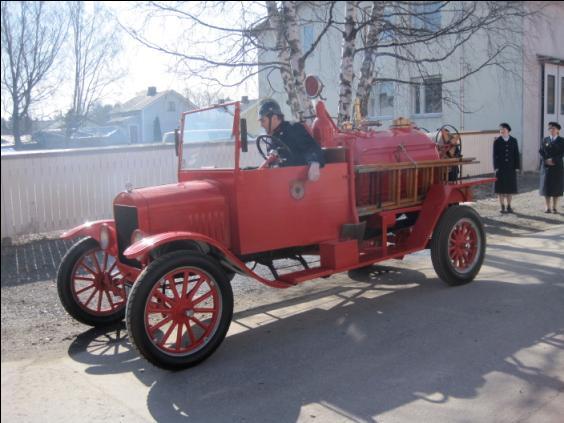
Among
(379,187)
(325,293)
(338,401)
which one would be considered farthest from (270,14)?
(338,401)

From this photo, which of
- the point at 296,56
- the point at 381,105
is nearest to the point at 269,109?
the point at 296,56

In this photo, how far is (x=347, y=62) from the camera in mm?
10023

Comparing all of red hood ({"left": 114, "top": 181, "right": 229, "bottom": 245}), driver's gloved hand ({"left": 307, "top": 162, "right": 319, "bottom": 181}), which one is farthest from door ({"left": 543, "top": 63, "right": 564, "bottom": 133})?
red hood ({"left": 114, "top": 181, "right": 229, "bottom": 245})

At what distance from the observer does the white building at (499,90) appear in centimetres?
1948

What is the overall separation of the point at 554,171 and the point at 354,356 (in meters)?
8.69

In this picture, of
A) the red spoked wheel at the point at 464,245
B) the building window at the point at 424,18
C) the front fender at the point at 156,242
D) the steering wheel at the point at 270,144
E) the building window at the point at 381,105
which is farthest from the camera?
the building window at the point at 381,105

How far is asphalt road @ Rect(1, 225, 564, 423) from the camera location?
364 centimetres

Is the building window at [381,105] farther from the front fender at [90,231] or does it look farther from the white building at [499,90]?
the front fender at [90,231]

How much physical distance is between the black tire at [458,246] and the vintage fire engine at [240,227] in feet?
0.04

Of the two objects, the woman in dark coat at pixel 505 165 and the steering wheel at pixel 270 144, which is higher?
the steering wheel at pixel 270 144

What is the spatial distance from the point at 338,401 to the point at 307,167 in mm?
2333

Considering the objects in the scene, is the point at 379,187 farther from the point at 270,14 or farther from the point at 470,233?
the point at 270,14

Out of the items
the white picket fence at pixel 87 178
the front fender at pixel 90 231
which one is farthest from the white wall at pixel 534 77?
the front fender at pixel 90 231

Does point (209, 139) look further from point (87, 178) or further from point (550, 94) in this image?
point (550, 94)
